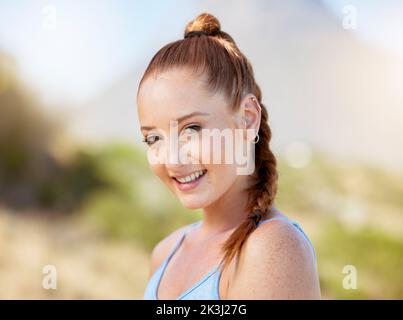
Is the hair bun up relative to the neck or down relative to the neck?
up

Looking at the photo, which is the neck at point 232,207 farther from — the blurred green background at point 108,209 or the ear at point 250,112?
the blurred green background at point 108,209

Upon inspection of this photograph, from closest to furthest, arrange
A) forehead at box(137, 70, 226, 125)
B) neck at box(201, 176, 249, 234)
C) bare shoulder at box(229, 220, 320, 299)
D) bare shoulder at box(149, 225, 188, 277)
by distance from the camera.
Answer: bare shoulder at box(229, 220, 320, 299), forehead at box(137, 70, 226, 125), neck at box(201, 176, 249, 234), bare shoulder at box(149, 225, 188, 277)

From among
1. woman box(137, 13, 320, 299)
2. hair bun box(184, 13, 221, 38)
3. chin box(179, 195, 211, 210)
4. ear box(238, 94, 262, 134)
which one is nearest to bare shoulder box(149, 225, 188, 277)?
woman box(137, 13, 320, 299)

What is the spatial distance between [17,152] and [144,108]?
498cm

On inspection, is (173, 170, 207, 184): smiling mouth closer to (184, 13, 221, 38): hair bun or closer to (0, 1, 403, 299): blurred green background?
(184, 13, 221, 38): hair bun

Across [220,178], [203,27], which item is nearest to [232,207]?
[220,178]

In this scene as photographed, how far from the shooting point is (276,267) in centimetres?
114

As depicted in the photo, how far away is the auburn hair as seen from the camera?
128cm

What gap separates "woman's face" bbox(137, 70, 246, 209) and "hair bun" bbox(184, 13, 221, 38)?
0.64ft

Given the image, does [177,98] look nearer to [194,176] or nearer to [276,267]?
[194,176]

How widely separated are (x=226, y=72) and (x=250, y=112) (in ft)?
0.41

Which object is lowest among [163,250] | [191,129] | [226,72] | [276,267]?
[276,267]
